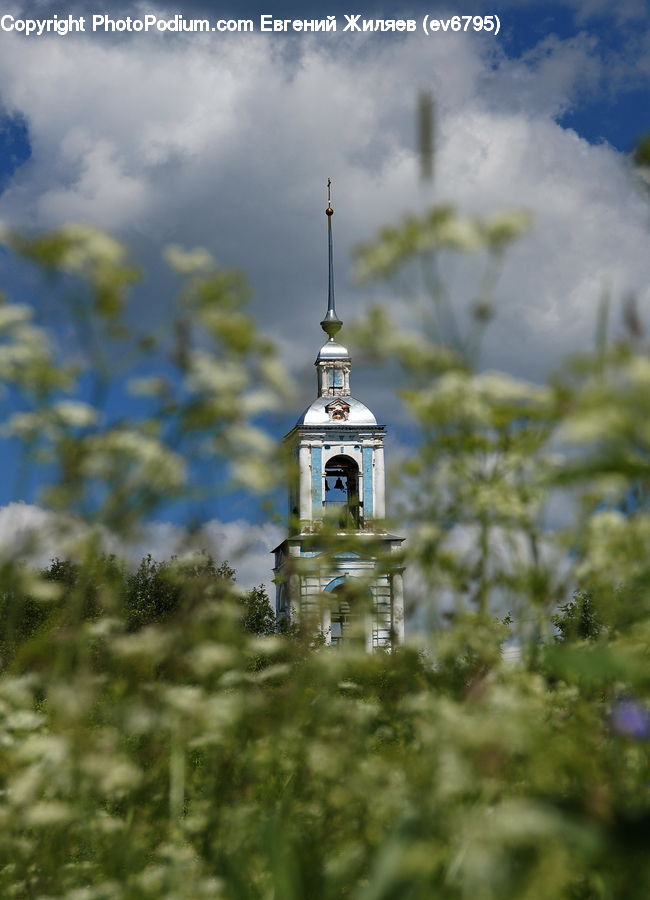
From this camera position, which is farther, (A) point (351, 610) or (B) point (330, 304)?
(B) point (330, 304)

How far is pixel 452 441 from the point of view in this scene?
8.39 ft

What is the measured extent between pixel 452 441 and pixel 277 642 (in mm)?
865

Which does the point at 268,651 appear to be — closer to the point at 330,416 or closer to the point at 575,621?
the point at 575,621

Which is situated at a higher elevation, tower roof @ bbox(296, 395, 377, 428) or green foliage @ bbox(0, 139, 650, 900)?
tower roof @ bbox(296, 395, 377, 428)

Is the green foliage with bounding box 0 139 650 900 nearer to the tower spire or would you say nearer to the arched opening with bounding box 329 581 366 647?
the arched opening with bounding box 329 581 366 647

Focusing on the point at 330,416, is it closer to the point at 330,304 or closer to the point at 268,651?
the point at 330,304

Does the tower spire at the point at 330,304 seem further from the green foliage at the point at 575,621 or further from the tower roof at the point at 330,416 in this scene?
the green foliage at the point at 575,621

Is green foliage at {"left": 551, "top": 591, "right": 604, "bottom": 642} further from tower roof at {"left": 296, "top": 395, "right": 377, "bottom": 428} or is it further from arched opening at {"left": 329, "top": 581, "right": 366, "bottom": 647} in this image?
tower roof at {"left": 296, "top": 395, "right": 377, "bottom": 428}

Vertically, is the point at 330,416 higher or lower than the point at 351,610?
higher

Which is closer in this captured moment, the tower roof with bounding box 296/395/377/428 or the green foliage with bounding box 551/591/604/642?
the green foliage with bounding box 551/591/604/642

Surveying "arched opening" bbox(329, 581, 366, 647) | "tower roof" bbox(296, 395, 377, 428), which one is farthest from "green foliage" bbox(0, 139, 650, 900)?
"tower roof" bbox(296, 395, 377, 428)

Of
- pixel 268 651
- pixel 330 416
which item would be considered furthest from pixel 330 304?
pixel 268 651

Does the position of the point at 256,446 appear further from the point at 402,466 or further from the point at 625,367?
the point at 625,367

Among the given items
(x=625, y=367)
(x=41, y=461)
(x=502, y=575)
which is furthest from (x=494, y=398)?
(x=41, y=461)
